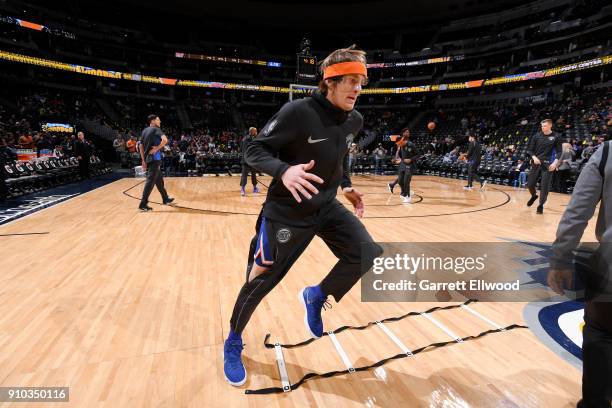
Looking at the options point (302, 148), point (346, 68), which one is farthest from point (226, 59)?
point (302, 148)

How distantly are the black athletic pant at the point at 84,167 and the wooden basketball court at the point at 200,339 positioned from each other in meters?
9.25

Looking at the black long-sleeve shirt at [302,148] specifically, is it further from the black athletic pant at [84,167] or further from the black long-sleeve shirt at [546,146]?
the black athletic pant at [84,167]

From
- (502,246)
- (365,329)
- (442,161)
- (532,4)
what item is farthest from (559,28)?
(365,329)

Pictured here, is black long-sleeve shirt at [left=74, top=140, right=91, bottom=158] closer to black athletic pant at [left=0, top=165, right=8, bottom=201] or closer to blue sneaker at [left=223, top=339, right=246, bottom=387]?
black athletic pant at [left=0, top=165, right=8, bottom=201]

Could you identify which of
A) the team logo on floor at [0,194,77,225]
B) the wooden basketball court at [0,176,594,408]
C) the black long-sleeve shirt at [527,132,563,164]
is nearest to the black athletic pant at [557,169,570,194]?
the black long-sleeve shirt at [527,132,563,164]

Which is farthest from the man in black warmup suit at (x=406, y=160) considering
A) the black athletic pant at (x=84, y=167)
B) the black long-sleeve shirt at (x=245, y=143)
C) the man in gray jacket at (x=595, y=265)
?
the black athletic pant at (x=84, y=167)

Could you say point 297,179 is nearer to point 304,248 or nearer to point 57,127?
point 304,248

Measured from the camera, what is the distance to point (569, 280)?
1.47m

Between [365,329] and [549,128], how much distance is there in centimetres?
672

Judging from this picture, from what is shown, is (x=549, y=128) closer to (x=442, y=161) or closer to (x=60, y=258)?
(x=60, y=258)

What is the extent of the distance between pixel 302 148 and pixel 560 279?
133 centimetres

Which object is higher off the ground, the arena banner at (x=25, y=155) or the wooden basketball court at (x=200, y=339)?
the arena banner at (x=25, y=155)

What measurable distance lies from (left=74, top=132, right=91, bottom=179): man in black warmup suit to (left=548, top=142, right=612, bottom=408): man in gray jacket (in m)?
14.2

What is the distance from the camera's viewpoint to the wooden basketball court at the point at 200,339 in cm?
198
